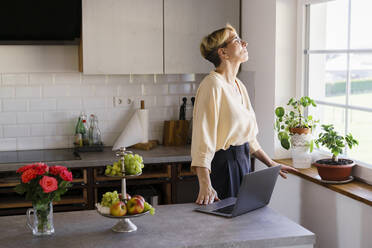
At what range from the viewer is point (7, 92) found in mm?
4434

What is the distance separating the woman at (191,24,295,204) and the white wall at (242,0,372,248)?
2.19ft

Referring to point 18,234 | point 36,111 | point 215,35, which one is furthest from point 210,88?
point 36,111

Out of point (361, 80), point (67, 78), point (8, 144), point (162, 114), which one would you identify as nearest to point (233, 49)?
point (361, 80)

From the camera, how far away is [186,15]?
4.42 metres

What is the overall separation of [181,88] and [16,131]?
150 centimetres

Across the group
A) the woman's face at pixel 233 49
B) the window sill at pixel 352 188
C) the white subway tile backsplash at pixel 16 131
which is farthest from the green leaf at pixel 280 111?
the white subway tile backsplash at pixel 16 131

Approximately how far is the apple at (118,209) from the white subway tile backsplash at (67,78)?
2.49 meters

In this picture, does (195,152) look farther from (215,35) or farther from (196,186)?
(196,186)

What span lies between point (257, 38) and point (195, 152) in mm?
1852

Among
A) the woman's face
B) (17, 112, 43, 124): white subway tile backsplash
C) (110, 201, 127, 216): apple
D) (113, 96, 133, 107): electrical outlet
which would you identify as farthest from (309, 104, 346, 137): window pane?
(17, 112, 43, 124): white subway tile backsplash

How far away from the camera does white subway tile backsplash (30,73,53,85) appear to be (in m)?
4.48

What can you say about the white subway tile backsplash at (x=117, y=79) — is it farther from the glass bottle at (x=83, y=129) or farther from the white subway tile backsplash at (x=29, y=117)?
the white subway tile backsplash at (x=29, y=117)

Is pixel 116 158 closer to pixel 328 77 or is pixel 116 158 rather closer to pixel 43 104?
pixel 43 104

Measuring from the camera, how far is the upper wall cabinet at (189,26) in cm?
439
